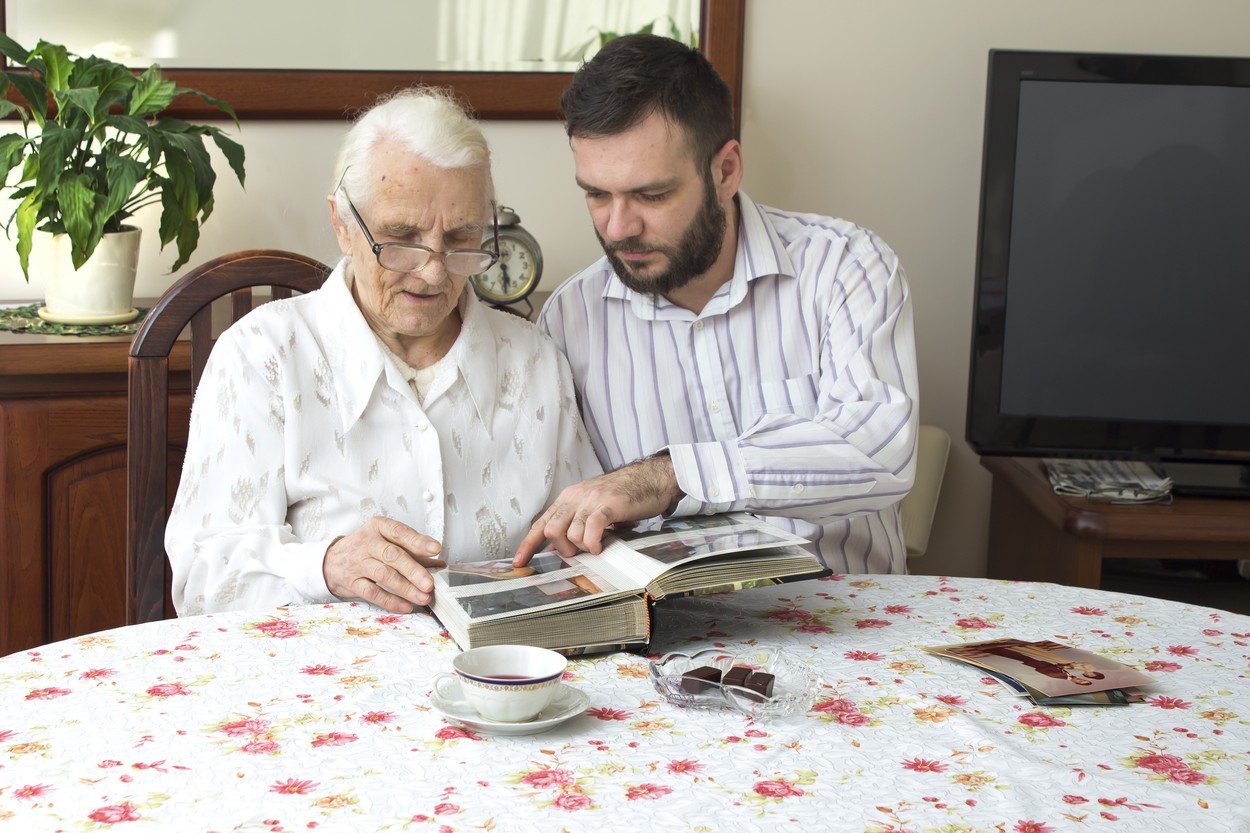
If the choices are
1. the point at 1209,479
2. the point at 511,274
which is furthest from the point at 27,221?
the point at 1209,479

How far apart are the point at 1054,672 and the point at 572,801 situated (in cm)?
52

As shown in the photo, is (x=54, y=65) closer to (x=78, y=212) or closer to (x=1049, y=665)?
(x=78, y=212)

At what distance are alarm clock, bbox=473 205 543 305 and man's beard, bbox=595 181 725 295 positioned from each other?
1.29 ft

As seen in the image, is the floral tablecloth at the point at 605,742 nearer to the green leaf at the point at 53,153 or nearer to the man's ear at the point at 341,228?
the man's ear at the point at 341,228

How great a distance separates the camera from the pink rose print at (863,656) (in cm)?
124

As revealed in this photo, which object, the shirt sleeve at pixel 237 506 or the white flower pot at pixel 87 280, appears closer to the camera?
the shirt sleeve at pixel 237 506

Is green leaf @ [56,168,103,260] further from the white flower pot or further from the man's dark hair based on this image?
the man's dark hair

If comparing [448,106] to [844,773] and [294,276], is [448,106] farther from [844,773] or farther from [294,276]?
[844,773]

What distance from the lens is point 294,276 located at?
1741 mm

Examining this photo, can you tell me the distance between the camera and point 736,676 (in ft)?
3.59

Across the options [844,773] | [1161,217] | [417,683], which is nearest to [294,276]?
[417,683]

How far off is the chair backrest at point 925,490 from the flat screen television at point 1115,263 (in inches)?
7.7

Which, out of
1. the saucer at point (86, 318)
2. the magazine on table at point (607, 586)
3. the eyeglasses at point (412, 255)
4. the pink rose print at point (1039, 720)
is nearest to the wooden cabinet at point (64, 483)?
the saucer at point (86, 318)

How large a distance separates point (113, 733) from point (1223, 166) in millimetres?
2128
